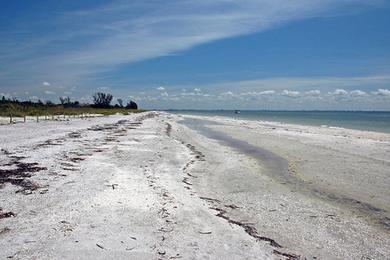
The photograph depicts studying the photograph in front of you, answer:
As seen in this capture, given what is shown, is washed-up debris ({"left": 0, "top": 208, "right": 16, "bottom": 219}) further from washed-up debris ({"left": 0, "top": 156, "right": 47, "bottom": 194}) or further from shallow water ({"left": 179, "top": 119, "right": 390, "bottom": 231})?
shallow water ({"left": 179, "top": 119, "right": 390, "bottom": 231})

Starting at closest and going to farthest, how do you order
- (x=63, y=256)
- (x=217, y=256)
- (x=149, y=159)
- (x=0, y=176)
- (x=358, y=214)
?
(x=63, y=256) → (x=217, y=256) → (x=358, y=214) → (x=0, y=176) → (x=149, y=159)

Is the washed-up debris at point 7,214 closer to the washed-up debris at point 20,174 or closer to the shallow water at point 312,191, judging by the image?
the washed-up debris at point 20,174

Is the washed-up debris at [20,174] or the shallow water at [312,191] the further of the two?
the washed-up debris at [20,174]

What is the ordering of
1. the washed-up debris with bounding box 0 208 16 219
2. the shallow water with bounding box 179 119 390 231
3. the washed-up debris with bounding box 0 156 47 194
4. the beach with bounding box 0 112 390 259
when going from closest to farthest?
the beach with bounding box 0 112 390 259 → the washed-up debris with bounding box 0 208 16 219 → the shallow water with bounding box 179 119 390 231 → the washed-up debris with bounding box 0 156 47 194

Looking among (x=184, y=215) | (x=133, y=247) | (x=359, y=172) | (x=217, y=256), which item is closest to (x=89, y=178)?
(x=184, y=215)

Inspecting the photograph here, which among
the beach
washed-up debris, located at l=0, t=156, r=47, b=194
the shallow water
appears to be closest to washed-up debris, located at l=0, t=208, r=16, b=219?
the beach

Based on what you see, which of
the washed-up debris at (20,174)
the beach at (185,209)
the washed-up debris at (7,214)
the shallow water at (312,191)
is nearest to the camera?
the beach at (185,209)

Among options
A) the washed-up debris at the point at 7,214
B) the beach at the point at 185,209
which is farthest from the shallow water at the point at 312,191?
the washed-up debris at the point at 7,214

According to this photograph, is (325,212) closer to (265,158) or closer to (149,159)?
(149,159)

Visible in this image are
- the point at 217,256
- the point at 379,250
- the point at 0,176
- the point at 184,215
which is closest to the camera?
the point at 217,256

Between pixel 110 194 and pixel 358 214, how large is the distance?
6661 mm

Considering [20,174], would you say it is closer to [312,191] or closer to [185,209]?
[185,209]

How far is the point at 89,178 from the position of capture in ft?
43.7

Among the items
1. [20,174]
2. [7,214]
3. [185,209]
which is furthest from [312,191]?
[20,174]
